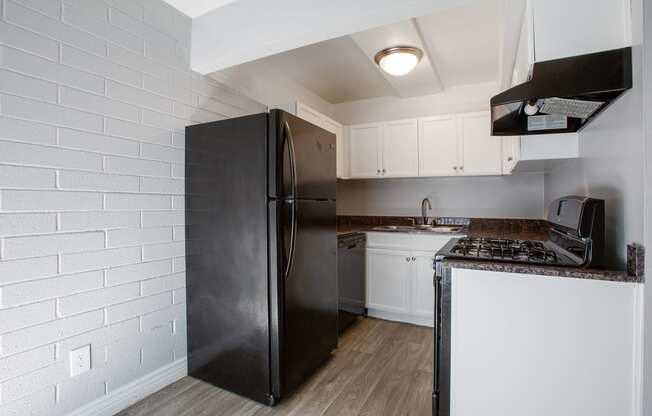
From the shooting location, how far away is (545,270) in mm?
1222

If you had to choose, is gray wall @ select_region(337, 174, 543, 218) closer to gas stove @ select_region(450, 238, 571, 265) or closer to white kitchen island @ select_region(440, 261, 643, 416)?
gas stove @ select_region(450, 238, 571, 265)

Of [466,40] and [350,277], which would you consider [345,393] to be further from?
[466,40]

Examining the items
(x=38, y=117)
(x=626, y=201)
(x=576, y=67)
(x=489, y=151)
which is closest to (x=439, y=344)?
(x=626, y=201)

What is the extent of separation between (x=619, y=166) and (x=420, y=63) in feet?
6.32

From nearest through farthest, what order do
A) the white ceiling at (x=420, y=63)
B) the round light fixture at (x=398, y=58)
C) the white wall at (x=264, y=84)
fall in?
the white ceiling at (x=420, y=63) < the round light fixture at (x=398, y=58) < the white wall at (x=264, y=84)

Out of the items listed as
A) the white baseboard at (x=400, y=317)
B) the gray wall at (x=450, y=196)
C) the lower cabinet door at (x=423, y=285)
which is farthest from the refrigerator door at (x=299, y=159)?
the gray wall at (x=450, y=196)

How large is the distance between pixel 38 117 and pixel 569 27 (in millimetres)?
2332

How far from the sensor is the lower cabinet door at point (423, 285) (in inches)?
116

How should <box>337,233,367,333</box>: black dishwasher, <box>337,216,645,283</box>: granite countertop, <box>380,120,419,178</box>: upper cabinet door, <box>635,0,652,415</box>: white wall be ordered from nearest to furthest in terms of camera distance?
<box>635,0,652,415</box>: white wall
<box>337,216,645,283</box>: granite countertop
<box>337,233,367,333</box>: black dishwasher
<box>380,120,419,178</box>: upper cabinet door

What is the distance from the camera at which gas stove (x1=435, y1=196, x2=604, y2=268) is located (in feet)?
4.04

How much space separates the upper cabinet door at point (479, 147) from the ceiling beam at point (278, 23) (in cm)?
184

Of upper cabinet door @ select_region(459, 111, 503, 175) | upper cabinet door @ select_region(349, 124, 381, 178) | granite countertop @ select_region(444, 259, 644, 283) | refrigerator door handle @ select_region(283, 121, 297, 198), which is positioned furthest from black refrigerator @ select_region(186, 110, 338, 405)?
upper cabinet door @ select_region(459, 111, 503, 175)

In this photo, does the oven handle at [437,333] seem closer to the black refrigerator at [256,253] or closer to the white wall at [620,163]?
the white wall at [620,163]

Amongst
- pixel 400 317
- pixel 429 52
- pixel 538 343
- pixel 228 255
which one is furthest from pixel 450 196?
pixel 228 255
